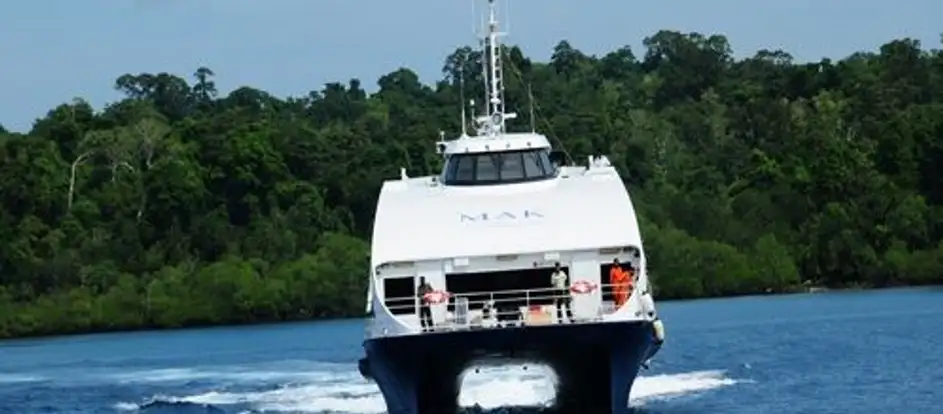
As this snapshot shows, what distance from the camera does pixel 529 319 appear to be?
33219mm

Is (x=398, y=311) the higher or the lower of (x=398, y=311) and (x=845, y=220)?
the lower

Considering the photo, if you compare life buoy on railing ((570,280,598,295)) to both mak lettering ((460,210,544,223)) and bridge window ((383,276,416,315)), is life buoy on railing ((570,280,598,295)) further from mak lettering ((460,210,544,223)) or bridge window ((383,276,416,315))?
bridge window ((383,276,416,315))

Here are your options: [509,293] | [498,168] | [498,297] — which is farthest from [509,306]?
[498,168]

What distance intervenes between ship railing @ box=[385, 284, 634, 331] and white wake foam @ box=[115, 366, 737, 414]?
19.1 ft

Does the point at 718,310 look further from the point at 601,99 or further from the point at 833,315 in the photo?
the point at 601,99

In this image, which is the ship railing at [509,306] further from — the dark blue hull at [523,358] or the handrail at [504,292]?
the dark blue hull at [523,358]

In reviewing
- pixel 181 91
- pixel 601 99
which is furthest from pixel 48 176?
pixel 181 91

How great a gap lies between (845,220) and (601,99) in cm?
3019

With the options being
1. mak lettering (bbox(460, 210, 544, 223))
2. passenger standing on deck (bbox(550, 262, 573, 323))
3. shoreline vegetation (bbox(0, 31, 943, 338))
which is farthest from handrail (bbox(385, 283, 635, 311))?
shoreline vegetation (bbox(0, 31, 943, 338))

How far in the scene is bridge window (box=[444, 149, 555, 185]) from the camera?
1516 inches

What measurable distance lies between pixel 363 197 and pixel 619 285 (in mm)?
64541

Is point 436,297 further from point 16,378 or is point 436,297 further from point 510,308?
point 16,378

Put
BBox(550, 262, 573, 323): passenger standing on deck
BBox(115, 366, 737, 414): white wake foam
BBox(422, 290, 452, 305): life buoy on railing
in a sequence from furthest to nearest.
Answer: BBox(115, 366, 737, 414): white wake foam, BBox(422, 290, 452, 305): life buoy on railing, BBox(550, 262, 573, 323): passenger standing on deck

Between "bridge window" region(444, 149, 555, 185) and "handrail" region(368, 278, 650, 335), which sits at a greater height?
"bridge window" region(444, 149, 555, 185)
